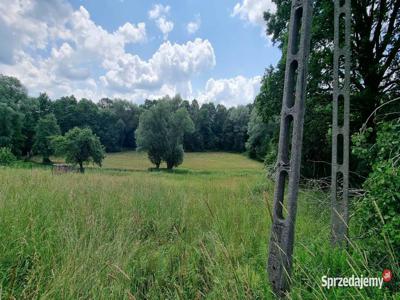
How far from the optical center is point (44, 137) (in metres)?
45.0

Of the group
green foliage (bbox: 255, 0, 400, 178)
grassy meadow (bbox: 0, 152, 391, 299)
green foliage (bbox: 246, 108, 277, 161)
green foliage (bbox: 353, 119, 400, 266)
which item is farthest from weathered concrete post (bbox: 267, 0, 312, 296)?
green foliage (bbox: 246, 108, 277, 161)

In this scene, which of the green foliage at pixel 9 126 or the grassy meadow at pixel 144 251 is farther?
the green foliage at pixel 9 126

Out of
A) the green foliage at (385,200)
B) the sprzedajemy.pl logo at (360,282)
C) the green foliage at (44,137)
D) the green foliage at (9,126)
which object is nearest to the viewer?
the sprzedajemy.pl logo at (360,282)

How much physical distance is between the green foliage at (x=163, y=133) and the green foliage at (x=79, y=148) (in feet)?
38.5

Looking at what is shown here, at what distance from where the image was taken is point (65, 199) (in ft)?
13.1

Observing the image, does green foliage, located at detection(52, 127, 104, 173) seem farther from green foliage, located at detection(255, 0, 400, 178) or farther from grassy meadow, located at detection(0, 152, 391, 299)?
grassy meadow, located at detection(0, 152, 391, 299)

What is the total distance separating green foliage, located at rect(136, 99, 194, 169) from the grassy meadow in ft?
136

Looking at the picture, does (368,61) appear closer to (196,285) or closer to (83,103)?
(196,285)

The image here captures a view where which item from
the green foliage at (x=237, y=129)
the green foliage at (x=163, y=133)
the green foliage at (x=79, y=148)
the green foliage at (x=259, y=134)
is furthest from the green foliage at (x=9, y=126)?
the green foliage at (x=237, y=129)

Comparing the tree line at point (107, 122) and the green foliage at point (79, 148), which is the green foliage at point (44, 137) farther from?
the green foliage at point (79, 148)

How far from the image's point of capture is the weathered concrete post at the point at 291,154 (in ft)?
6.34

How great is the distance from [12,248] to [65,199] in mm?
1726

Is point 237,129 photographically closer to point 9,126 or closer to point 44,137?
point 44,137

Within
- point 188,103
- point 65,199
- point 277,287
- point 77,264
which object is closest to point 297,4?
point 277,287
